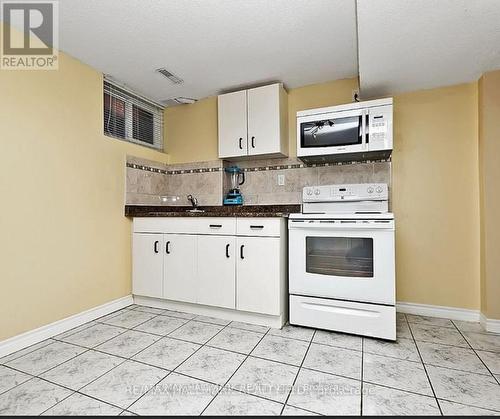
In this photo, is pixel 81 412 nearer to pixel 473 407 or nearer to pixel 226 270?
pixel 226 270

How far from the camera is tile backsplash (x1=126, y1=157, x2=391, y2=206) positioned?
281 centimetres

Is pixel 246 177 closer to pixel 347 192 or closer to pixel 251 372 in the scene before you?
pixel 347 192

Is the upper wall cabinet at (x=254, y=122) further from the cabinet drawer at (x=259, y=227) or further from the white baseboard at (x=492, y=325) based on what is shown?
the white baseboard at (x=492, y=325)

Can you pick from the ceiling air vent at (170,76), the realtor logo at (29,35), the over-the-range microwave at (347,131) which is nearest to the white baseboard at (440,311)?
the over-the-range microwave at (347,131)

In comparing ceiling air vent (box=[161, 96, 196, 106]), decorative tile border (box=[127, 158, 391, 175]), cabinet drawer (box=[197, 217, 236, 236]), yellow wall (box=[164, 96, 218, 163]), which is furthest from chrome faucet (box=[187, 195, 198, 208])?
ceiling air vent (box=[161, 96, 196, 106])

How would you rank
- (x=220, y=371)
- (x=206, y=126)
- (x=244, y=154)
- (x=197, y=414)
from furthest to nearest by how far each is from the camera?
(x=206, y=126), (x=244, y=154), (x=220, y=371), (x=197, y=414)

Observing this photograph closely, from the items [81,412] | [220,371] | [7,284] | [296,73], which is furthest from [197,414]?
[296,73]

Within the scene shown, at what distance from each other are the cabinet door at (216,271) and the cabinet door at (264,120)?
1045mm

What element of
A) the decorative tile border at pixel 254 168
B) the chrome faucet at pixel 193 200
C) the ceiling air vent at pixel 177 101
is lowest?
the chrome faucet at pixel 193 200

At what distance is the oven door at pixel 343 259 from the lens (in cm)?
206

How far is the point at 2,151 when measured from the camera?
194cm

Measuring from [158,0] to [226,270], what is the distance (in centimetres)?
203

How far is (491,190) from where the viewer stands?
2.32 meters

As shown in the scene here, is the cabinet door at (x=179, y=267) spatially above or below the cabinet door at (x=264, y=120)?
below
